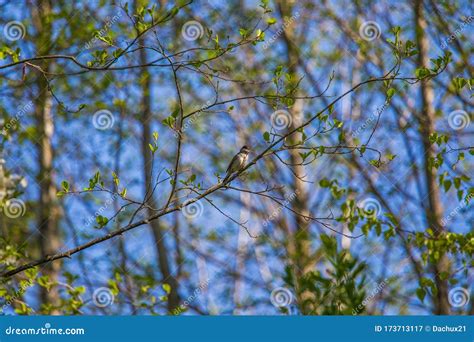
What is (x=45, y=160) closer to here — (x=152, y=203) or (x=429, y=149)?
(x=152, y=203)

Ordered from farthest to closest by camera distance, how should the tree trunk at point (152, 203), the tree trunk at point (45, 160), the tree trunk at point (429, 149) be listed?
the tree trunk at point (152, 203)
the tree trunk at point (45, 160)
the tree trunk at point (429, 149)

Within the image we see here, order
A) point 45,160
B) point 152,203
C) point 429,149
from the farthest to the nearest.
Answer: point 429,149 → point 45,160 → point 152,203

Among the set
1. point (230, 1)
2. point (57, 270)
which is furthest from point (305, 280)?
point (230, 1)

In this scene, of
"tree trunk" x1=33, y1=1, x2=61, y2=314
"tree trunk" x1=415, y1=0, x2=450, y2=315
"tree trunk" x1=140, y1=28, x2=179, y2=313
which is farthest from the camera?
"tree trunk" x1=140, y1=28, x2=179, y2=313

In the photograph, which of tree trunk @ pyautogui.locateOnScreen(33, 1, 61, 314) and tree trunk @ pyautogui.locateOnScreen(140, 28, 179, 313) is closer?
tree trunk @ pyautogui.locateOnScreen(33, 1, 61, 314)

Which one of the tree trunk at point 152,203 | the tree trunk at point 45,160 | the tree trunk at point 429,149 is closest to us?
the tree trunk at point 429,149

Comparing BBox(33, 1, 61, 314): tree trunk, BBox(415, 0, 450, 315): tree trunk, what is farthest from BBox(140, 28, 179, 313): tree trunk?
BBox(415, 0, 450, 315): tree trunk

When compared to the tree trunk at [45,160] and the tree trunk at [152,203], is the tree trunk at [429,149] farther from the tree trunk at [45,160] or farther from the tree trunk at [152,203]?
the tree trunk at [45,160]

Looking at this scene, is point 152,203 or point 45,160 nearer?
point 152,203

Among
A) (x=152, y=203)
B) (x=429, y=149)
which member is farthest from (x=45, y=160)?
(x=429, y=149)

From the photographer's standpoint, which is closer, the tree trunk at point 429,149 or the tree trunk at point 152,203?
the tree trunk at point 429,149

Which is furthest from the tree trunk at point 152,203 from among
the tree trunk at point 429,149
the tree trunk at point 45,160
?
the tree trunk at point 429,149

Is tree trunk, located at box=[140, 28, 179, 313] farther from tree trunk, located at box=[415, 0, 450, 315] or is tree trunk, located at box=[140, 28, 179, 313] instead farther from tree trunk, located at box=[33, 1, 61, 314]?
tree trunk, located at box=[415, 0, 450, 315]

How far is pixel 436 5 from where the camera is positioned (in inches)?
364
